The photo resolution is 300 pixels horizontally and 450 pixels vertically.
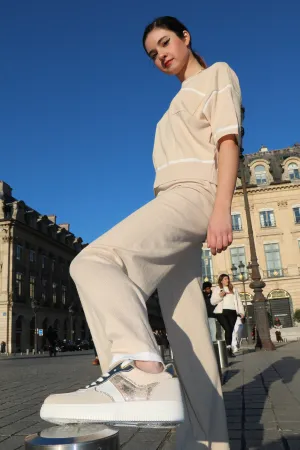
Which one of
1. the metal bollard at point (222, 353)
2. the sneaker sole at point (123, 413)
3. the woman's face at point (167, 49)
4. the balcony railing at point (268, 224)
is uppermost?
the balcony railing at point (268, 224)

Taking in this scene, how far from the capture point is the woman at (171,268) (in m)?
1.11

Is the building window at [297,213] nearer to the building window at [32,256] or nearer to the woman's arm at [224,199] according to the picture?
the building window at [32,256]

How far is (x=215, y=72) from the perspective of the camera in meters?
1.96

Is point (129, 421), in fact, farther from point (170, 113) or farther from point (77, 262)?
point (170, 113)

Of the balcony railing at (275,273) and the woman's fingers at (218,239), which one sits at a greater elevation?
the balcony railing at (275,273)

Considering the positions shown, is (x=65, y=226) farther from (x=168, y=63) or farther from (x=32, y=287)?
(x=168, y=63)

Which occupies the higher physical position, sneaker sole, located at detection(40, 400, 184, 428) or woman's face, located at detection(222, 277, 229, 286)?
woman's face, located at detection(222, 277, 229, 286)

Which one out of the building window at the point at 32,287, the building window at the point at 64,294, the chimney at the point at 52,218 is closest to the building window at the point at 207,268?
the building window at the point at 32,287

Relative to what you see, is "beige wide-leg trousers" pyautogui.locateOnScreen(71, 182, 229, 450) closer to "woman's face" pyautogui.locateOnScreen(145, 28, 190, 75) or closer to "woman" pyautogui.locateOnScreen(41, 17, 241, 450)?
"woman" pyautogui.locateOnScreen(41, 17, 241, 450)

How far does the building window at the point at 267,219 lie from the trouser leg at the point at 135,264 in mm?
37907

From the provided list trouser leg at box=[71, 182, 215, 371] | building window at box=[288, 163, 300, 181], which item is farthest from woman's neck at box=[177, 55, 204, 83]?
building window at box=[288, 163, 300, 181]

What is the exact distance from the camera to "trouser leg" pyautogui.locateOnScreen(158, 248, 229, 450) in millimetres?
1807

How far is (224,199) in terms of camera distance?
166 cm

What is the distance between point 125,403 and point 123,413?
1.1 inches
